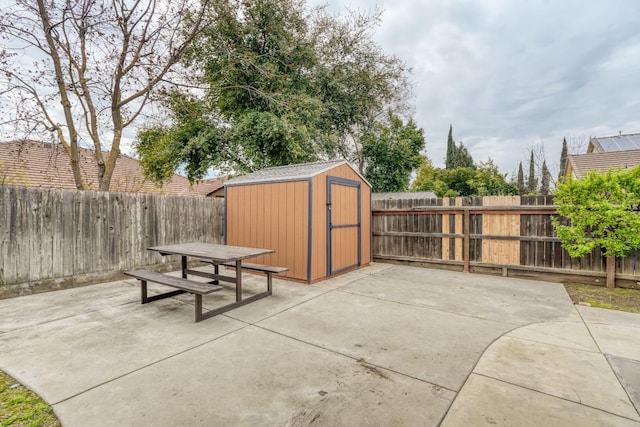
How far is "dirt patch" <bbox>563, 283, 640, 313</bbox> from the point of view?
374 cm

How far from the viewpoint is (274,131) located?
349 inches

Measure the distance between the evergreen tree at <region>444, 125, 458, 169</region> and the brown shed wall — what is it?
92.4 ft

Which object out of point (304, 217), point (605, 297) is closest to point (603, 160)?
point (605, 297)

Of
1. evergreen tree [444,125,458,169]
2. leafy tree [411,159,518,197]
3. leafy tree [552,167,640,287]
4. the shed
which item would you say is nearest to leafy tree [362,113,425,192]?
leafy tree [411,159,518,197]

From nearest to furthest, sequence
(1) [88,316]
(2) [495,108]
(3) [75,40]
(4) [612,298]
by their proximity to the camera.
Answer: (1) [88,316], (4) [612,298], (3) [75,40], (2) [495,108]

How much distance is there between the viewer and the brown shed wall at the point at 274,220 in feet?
16.1

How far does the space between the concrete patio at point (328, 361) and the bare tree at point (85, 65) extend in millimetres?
4410

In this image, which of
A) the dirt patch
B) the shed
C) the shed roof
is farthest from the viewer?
the shed roof

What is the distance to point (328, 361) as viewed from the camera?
2.27 meters

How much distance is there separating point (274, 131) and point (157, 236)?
187 inches

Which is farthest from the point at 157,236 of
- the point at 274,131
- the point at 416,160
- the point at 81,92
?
the point at 416,160

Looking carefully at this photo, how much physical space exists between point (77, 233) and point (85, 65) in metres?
4.55

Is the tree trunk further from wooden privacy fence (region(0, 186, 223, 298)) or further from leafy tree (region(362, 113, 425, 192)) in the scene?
leafy tree (region(362, 113, 425, 192))

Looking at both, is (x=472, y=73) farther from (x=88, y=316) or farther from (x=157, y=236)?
(x=88, y=316)
